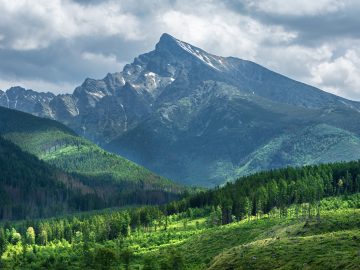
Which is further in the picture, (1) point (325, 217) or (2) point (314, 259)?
(1) point (325, 217)

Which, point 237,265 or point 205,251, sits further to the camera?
point 205,251

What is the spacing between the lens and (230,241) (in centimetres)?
19375

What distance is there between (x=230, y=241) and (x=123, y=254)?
4584 cm

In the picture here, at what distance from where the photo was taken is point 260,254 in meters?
136

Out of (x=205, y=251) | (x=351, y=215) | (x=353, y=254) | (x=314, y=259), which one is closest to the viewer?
(x=353, y=254)

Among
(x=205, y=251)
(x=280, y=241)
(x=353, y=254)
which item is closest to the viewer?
(x=353, y=254)

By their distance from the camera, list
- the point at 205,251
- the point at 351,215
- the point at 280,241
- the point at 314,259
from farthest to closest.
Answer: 1. the point at 205,251
2. the point at 351,215
3. the point at 280,241
4. the point at 314,259

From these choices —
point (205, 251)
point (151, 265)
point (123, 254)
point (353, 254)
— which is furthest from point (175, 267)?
point (353, 254)

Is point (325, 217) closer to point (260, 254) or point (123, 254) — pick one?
point (260, 254)

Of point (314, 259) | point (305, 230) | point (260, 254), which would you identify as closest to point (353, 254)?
point (314, 259)

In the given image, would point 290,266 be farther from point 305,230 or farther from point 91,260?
point 91,260

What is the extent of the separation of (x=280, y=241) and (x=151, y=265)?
4072cm

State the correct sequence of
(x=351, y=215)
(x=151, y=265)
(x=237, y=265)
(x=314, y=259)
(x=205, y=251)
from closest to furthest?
(x=314, y=259) → (x=237, y=265) → (x=151, y=265) → (x=351, y=215) → (x=205, y=251)

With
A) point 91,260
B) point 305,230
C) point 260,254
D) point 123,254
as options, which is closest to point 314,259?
point 260,254
